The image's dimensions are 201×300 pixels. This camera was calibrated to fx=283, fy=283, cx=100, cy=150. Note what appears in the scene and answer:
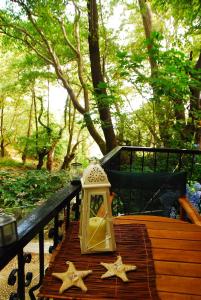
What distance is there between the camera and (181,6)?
170 inches

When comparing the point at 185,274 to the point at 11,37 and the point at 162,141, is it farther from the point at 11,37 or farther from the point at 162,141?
the point at 11,37

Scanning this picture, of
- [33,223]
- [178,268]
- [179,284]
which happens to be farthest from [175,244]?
[33,223]

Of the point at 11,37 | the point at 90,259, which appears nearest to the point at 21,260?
the point at 90,259

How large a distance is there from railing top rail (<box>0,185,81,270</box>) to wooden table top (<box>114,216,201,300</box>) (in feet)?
1.62

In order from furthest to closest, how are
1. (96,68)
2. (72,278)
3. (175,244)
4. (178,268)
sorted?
(96,68), (175,244), (178,268), (72,278)

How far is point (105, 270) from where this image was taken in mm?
1159

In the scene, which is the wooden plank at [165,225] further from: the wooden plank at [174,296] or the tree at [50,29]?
the tree at [50,29]

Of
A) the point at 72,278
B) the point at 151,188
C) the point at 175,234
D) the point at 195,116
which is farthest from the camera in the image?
the point at 195,116

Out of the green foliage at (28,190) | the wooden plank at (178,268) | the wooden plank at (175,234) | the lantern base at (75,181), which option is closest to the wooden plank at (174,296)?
the wooden plank at (178,268)

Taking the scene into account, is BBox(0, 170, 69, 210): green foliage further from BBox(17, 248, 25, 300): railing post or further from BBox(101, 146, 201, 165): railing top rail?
BBox(17, 248, 25, 300): railing post

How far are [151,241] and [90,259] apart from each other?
0.37 meters

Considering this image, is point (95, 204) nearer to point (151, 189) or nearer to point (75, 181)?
point (75, 181)

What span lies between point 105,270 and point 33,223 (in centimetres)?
36

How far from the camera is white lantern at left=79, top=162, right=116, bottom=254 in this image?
1.29m
